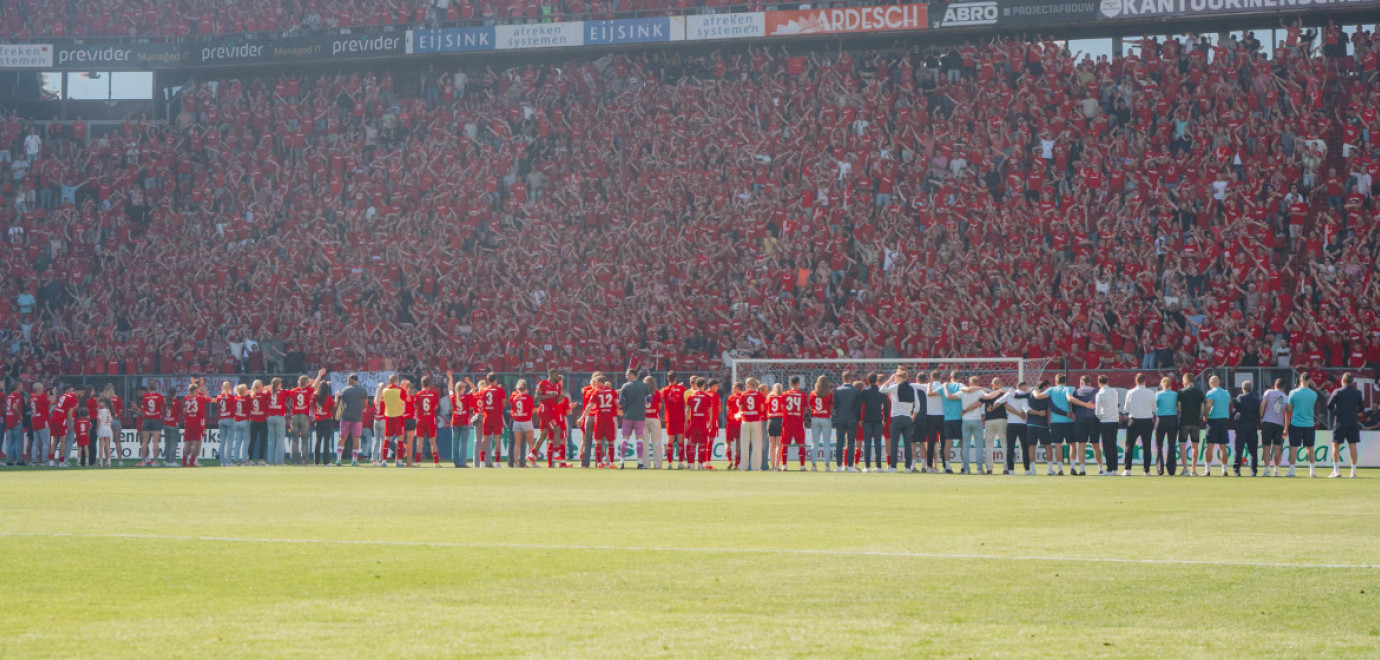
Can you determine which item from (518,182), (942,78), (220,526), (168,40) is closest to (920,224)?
(942,78)

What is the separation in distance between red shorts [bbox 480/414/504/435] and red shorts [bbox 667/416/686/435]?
10.7ft

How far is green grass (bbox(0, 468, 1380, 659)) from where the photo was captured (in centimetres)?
764

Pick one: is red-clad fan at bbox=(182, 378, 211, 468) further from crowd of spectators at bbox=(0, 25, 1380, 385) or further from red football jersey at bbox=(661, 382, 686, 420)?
red football jersey at bbox=(661, 382, 686, 420)

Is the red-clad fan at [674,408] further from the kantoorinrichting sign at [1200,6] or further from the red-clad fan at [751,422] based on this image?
the kantoorinrichting sign at [1200,6]

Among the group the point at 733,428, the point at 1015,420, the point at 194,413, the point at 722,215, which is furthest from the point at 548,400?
the point at 722,215

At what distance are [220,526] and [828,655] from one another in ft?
28.6

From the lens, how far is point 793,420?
29219mm

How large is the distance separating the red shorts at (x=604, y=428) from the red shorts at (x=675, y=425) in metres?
1.10

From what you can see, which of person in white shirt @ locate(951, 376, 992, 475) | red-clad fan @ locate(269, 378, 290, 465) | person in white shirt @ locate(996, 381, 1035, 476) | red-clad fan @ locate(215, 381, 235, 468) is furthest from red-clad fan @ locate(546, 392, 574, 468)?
person in white shirt @ locate(996, 381, 1035, 476)

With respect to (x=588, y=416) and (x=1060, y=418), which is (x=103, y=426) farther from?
(x=1060, y=418)

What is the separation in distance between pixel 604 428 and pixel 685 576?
1976cm

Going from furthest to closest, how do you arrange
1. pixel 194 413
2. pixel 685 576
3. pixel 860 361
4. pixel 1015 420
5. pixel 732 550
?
pixel 860 361
pixel 194 413
pixel 1015 420
pixel 732 550
pixel 685 576

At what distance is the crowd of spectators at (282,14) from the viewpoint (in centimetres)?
4759

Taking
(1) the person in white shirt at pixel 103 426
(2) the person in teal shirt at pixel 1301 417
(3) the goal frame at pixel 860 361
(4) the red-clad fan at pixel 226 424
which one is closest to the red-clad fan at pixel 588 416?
(3) the goal frame at pixel 860 361
